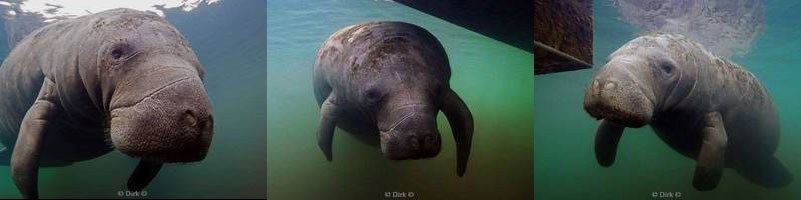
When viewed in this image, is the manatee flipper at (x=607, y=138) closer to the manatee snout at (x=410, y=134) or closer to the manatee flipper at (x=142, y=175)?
the manatee snout at (x=410, y=134)

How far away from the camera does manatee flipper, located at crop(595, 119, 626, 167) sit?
→ 4449 millimetres

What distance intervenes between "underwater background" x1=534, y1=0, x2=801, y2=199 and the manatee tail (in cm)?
5

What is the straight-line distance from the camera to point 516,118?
4.41 meters

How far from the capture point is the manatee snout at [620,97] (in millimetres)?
3566

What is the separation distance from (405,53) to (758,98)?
10.9 ft

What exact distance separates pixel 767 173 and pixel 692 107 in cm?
105

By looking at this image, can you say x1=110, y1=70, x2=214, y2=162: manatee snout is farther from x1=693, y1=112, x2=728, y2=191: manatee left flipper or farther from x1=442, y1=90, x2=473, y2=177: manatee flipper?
x1=693, y1=112, x2=728, y2=191: manatee left flipper

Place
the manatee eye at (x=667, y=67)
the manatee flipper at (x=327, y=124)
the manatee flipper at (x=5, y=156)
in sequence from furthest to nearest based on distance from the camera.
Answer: the manatee eye at (x=667, y=67) → the manatee flipper at (x=327, y=124) → the manatee flipper at (x=5, y=156)

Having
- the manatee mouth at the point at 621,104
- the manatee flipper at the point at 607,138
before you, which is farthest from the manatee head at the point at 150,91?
the manatee flipper at the point at 607,138

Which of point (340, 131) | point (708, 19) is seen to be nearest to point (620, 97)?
point (708, 19)

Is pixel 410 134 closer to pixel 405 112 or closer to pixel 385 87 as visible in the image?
pixel 405 112

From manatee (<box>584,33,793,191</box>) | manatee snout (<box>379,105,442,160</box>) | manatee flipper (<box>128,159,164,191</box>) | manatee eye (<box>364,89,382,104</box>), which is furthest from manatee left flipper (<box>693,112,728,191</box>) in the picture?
manatee flipper (<box>128,159,164,191</box>)

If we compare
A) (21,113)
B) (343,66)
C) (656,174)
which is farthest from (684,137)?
(21,113)

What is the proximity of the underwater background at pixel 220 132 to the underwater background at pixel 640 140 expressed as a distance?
2415 millimetres
